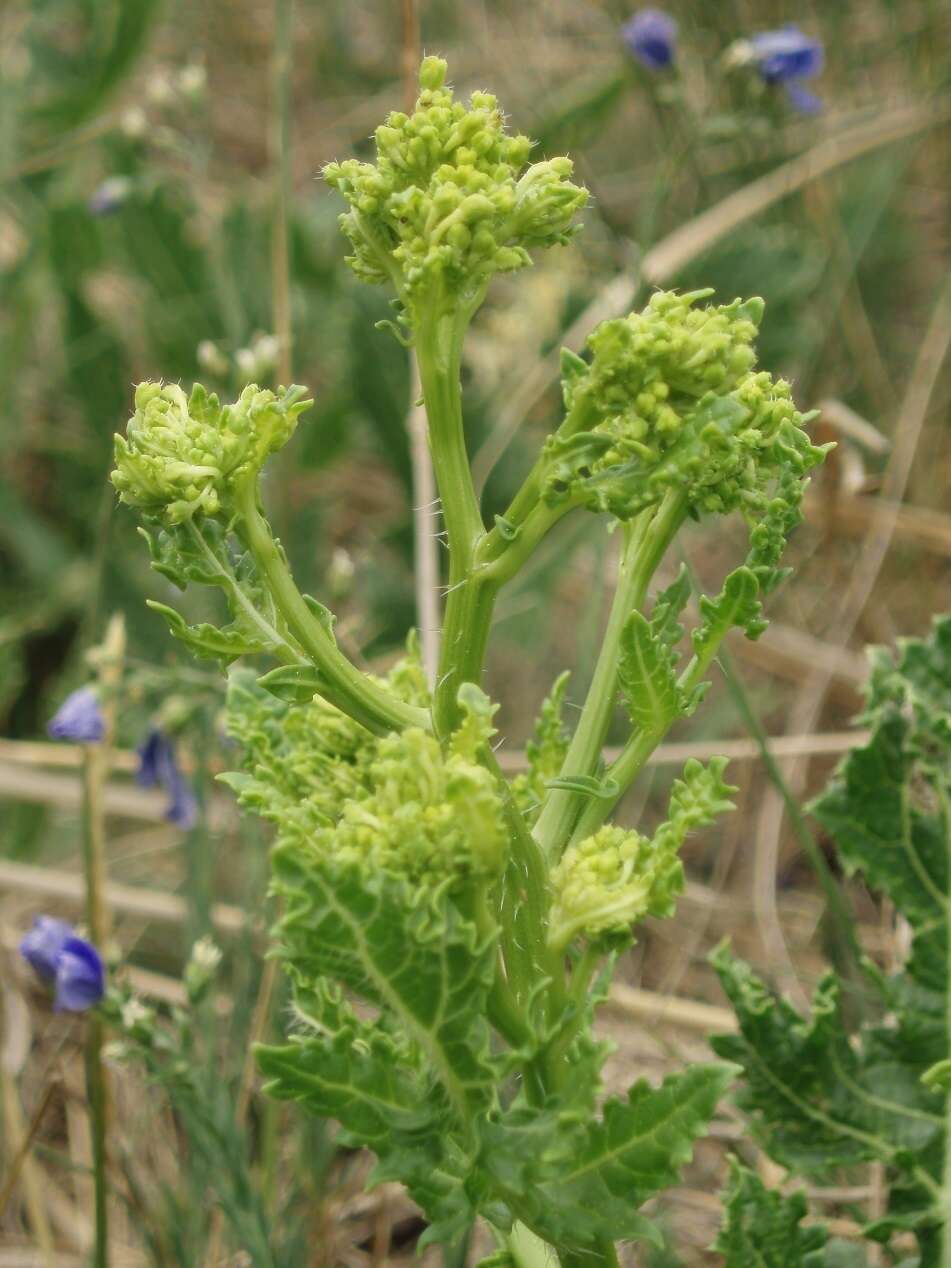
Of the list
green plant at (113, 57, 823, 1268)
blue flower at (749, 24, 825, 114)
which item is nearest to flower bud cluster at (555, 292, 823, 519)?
green plant at (113, 57, 823, 1268)

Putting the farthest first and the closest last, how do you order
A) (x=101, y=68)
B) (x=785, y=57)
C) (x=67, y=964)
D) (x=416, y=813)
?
(x=101, y=68)
(x=785, y=57)
(x=67, y=964)
(x=416, y=813)

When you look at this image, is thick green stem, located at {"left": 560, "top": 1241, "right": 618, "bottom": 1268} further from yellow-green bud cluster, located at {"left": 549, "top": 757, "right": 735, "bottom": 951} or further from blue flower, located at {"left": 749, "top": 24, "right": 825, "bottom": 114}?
blue flower, located at {"left": 749, "top": 24, "right": 825, "bottom": 114}

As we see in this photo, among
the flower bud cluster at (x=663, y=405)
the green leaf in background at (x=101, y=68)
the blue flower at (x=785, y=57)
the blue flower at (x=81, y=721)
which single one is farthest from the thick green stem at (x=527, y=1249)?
the green leaf in background at (x=101, y=68)

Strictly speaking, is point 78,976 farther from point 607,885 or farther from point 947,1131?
point 947,1131

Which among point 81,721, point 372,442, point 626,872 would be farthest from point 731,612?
point 372,442

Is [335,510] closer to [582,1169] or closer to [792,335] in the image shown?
[792,335]
